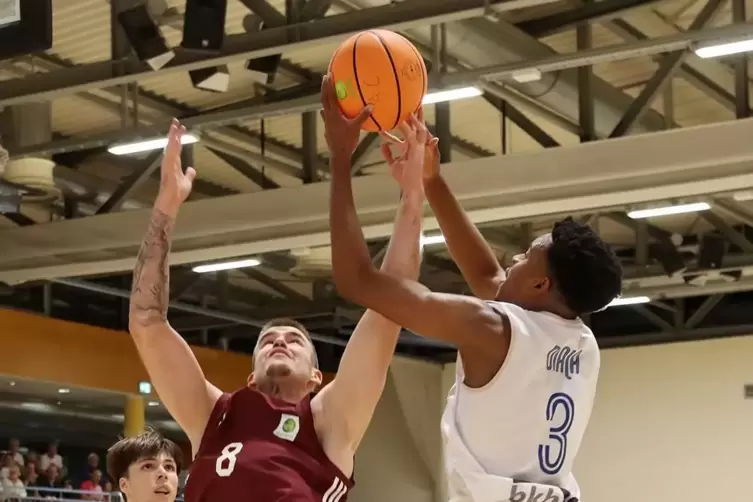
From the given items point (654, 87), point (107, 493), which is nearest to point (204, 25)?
point (654, 87)

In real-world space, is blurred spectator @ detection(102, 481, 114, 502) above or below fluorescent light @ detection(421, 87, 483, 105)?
below

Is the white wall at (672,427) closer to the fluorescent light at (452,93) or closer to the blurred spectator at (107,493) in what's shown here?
the blurred spectator at (107,493)

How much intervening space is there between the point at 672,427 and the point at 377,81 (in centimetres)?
1346

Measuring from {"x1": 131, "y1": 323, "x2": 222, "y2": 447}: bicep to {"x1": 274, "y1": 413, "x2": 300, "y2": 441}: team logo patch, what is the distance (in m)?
0.24

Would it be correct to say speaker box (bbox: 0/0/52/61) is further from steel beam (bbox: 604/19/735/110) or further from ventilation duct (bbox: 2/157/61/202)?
steel beam (bbox: 604/19/735/110)

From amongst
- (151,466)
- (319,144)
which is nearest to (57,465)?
(319,144)

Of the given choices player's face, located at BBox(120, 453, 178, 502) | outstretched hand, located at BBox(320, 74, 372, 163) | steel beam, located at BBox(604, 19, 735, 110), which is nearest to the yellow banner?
steel beam, located at BBox(604, 19, 735, 110)

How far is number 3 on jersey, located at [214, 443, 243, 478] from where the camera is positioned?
3291 millimetres

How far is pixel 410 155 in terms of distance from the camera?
317cm

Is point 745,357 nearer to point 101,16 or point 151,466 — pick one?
point 101,16

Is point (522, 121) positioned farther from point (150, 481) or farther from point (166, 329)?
point (166, 329)

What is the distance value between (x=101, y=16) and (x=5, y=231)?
2956 millimetres

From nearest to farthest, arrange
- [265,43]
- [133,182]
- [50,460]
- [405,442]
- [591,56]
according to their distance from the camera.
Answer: [265,43] < [591,56] < [133,182] < [50,460] < [405,442]

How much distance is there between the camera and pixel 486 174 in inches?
359
